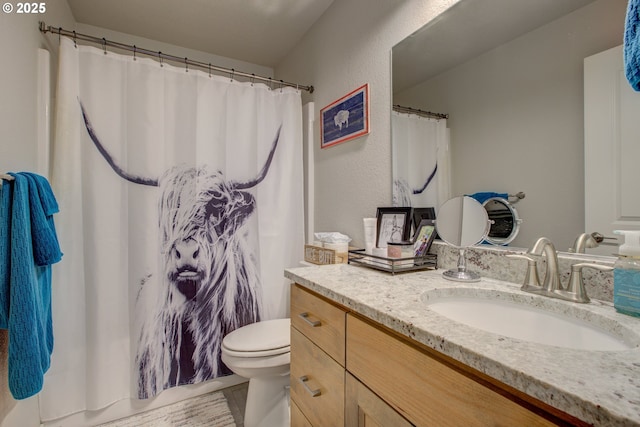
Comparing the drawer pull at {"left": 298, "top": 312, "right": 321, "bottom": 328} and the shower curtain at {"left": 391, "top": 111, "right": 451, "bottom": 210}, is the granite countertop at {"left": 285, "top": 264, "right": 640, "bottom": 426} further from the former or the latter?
the shower curtain at {"left": 391, "top": 111, "right": 451, "bottom": 210}

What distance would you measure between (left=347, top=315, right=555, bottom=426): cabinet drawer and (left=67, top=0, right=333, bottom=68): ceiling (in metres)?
1.92

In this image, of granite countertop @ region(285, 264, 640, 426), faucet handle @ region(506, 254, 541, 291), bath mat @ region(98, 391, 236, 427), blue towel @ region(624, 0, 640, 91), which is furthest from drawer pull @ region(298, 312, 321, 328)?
bath mat @ region(98, 391, 236, 427)

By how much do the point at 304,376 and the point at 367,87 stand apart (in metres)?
1.35

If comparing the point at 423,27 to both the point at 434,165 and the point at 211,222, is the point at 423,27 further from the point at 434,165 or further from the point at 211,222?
the point at 211,222

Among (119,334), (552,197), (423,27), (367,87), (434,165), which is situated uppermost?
(423,27)

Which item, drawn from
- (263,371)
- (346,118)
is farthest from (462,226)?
(263,371)

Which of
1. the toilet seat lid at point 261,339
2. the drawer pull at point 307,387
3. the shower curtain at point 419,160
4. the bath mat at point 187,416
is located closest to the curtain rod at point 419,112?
the shower curtain at point 419,160

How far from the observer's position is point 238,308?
186 centimetres

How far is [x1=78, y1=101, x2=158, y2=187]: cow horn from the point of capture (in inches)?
59.2

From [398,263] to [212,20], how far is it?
1.97m

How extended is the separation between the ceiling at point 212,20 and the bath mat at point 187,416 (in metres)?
2.39

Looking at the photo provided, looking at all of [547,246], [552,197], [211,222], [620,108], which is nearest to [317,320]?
[547,246]

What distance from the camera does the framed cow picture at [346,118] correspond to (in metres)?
1.55

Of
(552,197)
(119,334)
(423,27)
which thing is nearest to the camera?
(552,197)
